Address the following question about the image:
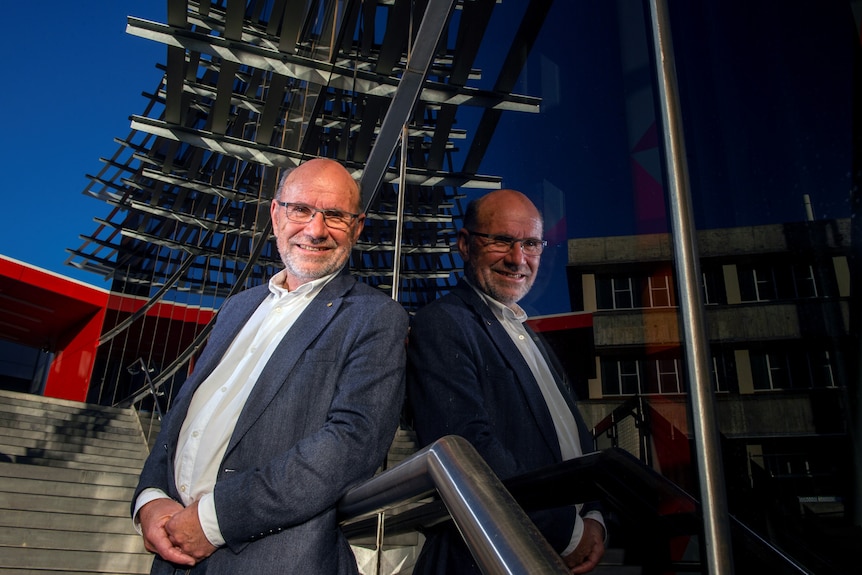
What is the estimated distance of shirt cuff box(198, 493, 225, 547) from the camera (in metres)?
1.15

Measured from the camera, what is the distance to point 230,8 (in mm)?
4824

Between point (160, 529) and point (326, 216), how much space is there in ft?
2.56

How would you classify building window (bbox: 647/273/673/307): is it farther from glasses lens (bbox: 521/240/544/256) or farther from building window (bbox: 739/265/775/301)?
glasses lens (bbox: 521/240/544/256)

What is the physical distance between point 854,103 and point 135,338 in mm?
8524

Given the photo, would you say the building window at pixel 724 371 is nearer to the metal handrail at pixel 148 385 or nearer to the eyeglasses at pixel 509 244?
the eyeglasses at pixel 509 244

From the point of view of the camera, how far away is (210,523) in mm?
1154

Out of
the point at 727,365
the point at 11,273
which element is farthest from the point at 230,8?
the point at 11,273

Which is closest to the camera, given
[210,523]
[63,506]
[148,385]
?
[210,523]

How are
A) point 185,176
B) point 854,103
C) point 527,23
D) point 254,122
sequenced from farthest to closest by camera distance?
1. point 185,176
2. point 254,122
3. point 527,23
4. point 854,103

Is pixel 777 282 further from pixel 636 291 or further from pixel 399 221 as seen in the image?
pixel 399 221

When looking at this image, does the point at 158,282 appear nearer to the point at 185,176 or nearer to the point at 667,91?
the point at 185,176

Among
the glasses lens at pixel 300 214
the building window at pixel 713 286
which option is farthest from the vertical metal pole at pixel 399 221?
the building window at pixel 713 286

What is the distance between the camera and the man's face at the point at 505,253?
112 centimetres

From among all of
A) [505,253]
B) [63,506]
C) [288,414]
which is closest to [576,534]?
[505,253]
